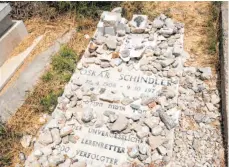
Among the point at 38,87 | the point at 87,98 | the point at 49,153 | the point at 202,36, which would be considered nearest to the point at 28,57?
the point at 38,87

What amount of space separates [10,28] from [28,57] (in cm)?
58

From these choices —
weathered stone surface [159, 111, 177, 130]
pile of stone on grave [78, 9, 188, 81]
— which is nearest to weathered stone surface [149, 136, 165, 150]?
weathered stone surface [159, 111, 177, 130]

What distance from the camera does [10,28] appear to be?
530 centimetres

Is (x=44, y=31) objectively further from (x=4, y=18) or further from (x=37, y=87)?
(x=37, y=87)

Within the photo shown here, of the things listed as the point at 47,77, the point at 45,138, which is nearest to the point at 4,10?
the point at 47,77

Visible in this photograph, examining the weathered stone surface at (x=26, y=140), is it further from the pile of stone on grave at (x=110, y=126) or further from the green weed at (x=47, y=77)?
the green weed at (x=47, y=77)

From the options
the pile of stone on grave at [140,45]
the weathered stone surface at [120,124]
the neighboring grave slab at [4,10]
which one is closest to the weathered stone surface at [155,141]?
the weathered stone surface at [120,124]

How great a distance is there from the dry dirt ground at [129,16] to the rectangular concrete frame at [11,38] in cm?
9

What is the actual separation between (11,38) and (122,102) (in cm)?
221

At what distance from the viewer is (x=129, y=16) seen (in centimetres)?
559

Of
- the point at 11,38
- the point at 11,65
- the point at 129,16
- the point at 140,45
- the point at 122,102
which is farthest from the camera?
the point at 129,16

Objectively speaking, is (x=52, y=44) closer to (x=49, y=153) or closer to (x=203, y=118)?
(x=49, y=153)

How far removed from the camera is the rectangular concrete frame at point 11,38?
5113 millimetres

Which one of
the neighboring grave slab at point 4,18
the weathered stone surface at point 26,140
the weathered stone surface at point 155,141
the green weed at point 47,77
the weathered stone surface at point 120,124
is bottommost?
the weathered stone surface at point 155,141
